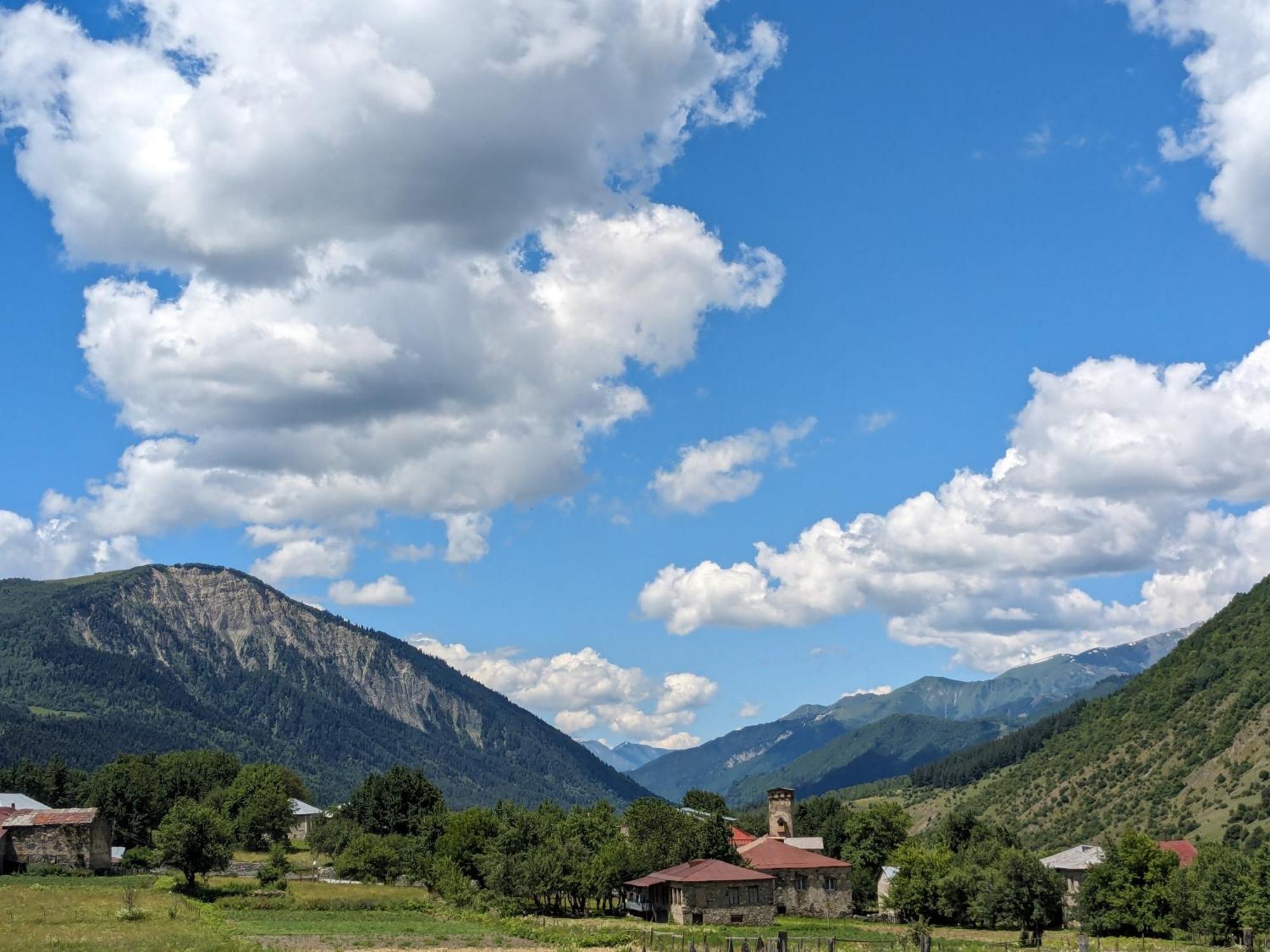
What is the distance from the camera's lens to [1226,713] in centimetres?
16000

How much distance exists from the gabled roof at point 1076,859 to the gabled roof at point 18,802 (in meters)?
102

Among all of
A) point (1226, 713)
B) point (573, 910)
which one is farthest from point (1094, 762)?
point (573, 910)

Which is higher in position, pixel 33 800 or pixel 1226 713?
pixel 1226 713

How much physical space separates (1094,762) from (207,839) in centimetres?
14760

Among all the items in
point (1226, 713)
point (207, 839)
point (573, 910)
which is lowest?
point (573, 910)

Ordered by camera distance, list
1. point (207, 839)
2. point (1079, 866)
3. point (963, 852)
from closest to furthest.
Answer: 1. point (207, 839)
2. point (1079, 866)
3. point (963, 852)

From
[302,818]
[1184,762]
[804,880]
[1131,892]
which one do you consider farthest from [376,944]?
[1184,762]

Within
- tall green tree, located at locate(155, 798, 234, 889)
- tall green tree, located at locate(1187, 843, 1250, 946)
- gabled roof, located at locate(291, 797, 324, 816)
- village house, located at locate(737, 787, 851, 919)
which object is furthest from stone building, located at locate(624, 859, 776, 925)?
gabled roof, located at locate(291, 797, 324, 816)

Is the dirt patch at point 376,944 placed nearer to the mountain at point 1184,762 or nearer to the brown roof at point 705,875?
the brown roof at point 705,875

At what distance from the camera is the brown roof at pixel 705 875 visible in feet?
268

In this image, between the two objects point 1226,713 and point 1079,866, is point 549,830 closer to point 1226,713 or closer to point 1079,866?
point 1079,866

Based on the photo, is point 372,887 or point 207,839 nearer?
point 207,839

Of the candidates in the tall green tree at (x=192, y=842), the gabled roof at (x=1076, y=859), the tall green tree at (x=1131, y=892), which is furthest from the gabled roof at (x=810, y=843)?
the tall green tree at (x=192, y=842)

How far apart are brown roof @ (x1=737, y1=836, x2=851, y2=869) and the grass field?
17.0 feet
